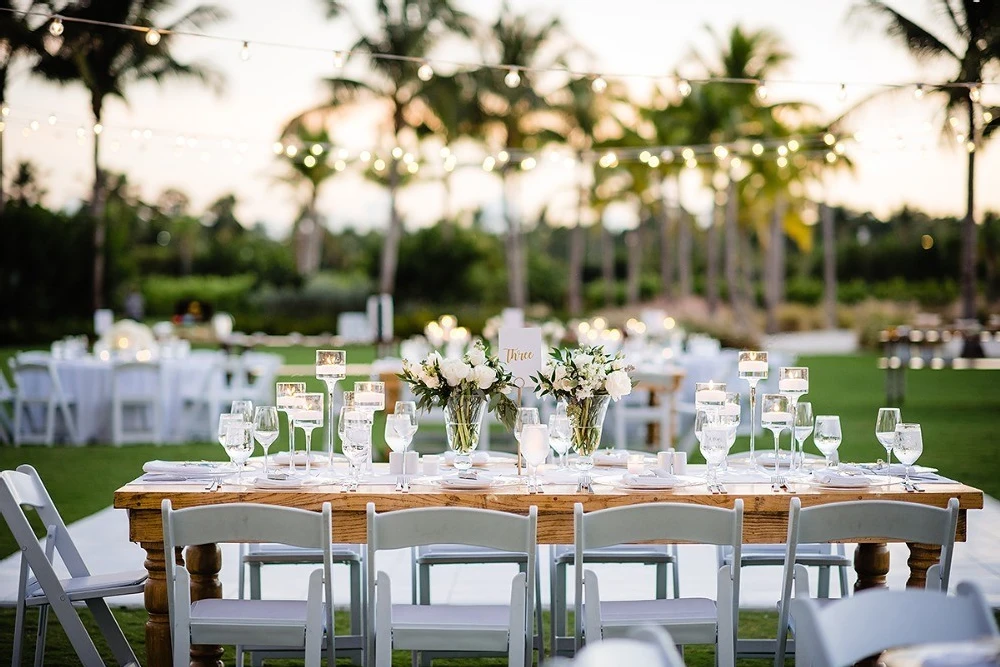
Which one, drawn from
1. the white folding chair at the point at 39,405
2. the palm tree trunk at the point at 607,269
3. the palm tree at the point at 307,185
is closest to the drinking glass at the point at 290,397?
the white folding chair at the point at 39,405

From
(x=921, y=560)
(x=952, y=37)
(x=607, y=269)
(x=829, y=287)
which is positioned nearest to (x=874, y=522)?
(x=921, y=560)

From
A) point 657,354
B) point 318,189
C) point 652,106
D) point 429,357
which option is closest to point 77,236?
point 318,189

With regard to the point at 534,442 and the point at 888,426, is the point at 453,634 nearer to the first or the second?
the point at 534,442

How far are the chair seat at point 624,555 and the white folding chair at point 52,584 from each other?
151 centimetres

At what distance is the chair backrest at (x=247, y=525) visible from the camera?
128 inches

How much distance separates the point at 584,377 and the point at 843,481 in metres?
0.94

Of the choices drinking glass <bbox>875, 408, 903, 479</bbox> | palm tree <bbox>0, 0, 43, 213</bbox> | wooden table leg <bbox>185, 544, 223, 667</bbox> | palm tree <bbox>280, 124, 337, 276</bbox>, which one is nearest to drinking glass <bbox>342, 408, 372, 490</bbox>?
wooden table leg <bbox>185, 544, 223, 667</bbox>

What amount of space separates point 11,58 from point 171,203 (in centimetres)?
2779

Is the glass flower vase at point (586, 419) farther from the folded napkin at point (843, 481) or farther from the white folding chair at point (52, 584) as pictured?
the white folding chair at point (52, 584)

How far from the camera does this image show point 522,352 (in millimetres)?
4266

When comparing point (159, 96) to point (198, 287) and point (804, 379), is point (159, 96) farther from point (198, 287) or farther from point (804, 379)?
point (804, 379)

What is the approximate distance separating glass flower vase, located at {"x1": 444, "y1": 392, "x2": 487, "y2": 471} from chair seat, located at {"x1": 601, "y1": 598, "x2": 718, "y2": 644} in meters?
0.84

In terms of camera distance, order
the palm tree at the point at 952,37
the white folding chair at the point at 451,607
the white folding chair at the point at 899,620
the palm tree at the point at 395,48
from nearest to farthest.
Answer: the white folding chair at the point at 899,620, the white folding chair at the point at 451,607, the palm tree at the point at 952,37, the palm tree at the point at 395,48

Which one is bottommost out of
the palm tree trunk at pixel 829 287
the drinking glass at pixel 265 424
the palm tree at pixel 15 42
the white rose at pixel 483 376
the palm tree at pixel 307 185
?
the drinking glass at pixel 265 424
